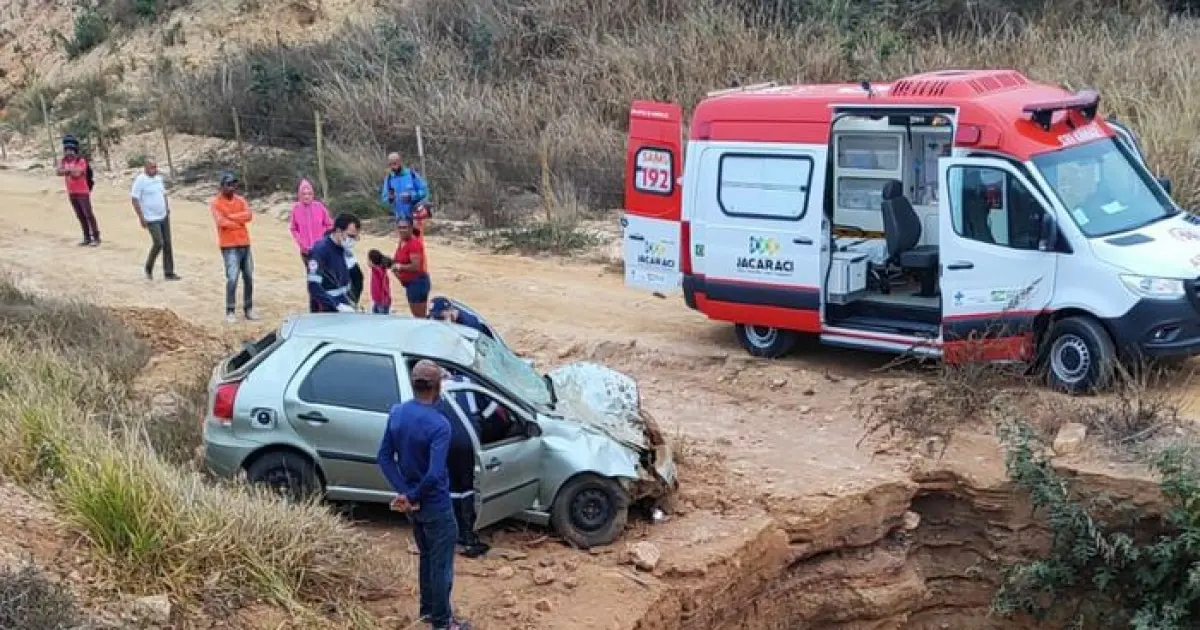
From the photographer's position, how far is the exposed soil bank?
8.95 meters

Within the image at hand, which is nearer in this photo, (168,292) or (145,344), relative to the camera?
(145,344)

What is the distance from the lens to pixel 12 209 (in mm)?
22578

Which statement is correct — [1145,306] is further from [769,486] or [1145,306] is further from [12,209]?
[12,209]

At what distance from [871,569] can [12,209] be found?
18115mm

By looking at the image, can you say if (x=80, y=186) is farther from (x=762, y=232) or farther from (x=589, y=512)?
(x=589, y=512)

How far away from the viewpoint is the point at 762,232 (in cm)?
1174

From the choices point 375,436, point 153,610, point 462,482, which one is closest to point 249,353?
point 375,436

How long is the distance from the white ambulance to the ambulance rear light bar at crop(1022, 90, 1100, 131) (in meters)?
0.02

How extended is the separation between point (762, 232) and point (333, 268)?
3770 millimetres

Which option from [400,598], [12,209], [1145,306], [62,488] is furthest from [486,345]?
[12,209]

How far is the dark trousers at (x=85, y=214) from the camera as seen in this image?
18.8 meters

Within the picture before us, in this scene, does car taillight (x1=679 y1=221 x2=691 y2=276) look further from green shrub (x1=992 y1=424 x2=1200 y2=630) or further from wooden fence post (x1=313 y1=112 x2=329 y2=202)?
wooden fence post (x1=313 y1=112 x2=329 y2=202)

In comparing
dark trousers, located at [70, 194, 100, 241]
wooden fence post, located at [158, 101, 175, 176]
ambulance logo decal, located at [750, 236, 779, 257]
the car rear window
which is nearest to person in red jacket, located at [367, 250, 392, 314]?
the car rear window

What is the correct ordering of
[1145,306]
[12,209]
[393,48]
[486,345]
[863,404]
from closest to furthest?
[486,345] < [1145,306] < [863,404] < [12,209] < [393,48]
